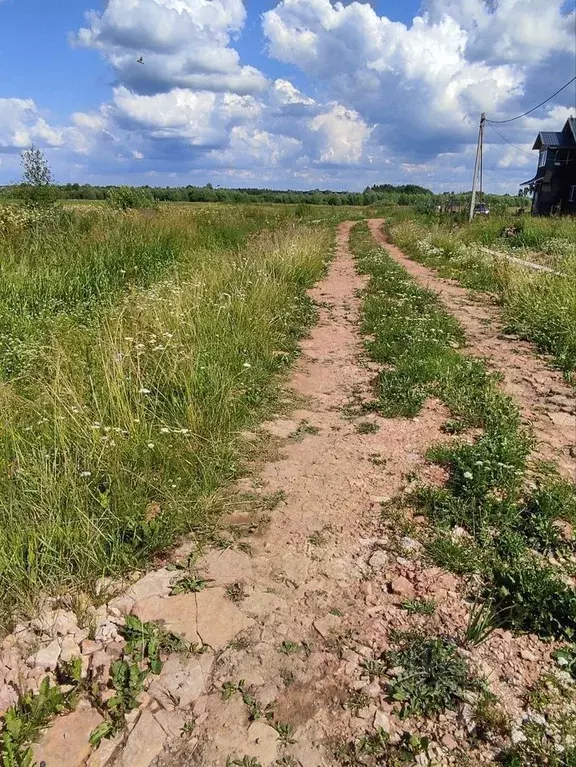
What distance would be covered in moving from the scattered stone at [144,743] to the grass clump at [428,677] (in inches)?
33.8

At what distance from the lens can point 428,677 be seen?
1997mm

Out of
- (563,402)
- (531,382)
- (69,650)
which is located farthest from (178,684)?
(531,382)

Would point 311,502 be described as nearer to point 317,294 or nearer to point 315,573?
point 315,573

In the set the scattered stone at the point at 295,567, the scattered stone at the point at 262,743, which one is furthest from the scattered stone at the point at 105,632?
the scattered stone at the point at 295,567

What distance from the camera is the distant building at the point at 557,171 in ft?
116

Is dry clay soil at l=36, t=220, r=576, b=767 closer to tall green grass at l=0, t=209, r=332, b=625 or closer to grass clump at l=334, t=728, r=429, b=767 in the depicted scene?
grass clump at l=334, t=728, r=429, b=767

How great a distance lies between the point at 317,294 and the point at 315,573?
26.3ft

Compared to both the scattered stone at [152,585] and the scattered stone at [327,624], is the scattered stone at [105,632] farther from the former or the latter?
the scattered stone at [327,624]

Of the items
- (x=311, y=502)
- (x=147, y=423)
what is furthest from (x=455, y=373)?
(x=147, y=423)

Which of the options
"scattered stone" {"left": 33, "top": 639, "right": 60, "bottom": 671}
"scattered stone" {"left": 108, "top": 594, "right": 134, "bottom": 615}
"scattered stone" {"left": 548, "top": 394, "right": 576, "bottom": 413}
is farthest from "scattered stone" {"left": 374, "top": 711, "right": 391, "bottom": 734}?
"scattered stone" {"left": 548, "top": 394, "right": 576, "bottom": 413}

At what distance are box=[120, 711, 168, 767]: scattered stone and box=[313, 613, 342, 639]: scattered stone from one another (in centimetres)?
74

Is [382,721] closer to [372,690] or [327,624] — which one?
[372,690]

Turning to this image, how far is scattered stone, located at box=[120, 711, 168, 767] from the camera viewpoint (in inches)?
68.7

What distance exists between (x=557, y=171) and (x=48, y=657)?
42363mm
